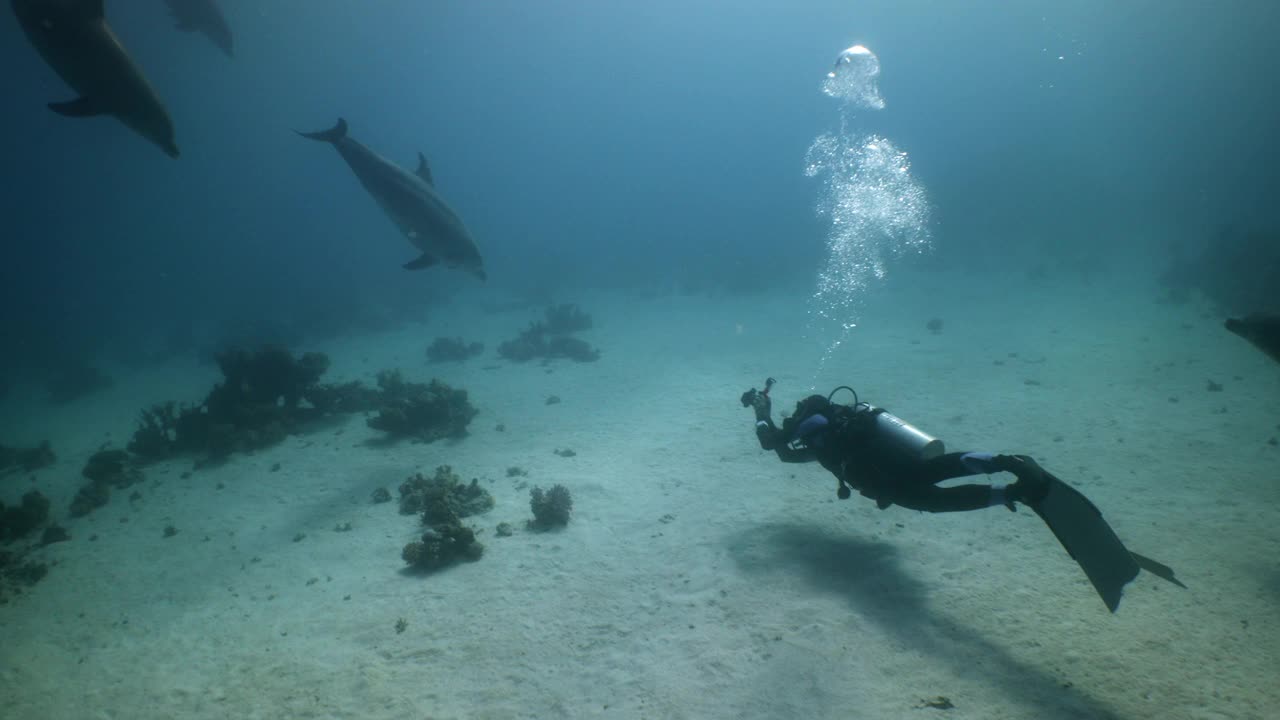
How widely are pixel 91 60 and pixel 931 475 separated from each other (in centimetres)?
663

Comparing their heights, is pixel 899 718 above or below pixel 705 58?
below

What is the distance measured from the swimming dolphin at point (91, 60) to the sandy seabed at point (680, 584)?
4.48 m

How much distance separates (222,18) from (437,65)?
269ft

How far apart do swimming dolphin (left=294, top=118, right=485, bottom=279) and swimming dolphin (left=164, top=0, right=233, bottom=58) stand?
12.1 m

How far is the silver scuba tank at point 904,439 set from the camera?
175 inches

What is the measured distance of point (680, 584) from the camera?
5.35m

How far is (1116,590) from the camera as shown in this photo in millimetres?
3852

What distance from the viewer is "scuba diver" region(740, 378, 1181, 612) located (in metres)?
3.94

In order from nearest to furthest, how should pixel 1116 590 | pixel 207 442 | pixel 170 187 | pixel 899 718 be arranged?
pixel 899 718 < pixel 1116 590 < pixel 207 442 < pixel 170 187

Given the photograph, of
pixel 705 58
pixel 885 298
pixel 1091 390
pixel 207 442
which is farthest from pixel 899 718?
pixel 705 58

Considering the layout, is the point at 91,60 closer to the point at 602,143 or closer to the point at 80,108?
the point at 80,108

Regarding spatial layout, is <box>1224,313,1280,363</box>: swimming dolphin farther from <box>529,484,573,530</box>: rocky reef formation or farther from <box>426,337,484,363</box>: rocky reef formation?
<box>426,337,484,363</box>: rocky reef formation

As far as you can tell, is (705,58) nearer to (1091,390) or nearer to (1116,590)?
(1091,390)

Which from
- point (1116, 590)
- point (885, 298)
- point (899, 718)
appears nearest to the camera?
point (899, 718)
